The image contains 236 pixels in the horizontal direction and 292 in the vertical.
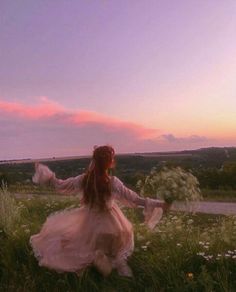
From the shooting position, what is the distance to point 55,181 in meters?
7.09

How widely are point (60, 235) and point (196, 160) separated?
2114 centimetres

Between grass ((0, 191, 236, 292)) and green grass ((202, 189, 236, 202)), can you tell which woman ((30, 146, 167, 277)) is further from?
green grass ((202, 189, 236, 202))

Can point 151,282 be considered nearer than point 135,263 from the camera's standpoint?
Yes

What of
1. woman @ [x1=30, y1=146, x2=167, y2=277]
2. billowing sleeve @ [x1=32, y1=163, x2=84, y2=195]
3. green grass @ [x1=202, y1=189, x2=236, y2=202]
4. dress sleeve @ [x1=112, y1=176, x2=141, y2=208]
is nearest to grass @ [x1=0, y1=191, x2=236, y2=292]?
woman @ [x1=30, y1=146, x2=167, y2=277]

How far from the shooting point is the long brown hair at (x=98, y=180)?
6805 millimetres

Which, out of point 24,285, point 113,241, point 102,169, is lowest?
point 24,285

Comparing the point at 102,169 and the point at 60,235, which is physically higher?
the point at 102,169

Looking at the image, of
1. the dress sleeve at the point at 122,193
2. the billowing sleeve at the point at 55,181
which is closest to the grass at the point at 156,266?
the dress sleeve at the point at 122,193

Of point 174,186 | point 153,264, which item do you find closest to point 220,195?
point 174,186

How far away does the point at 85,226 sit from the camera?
6.85 m

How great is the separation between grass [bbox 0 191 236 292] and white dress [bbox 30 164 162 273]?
0.54ft

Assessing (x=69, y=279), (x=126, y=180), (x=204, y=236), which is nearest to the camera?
(x=69, y=279)

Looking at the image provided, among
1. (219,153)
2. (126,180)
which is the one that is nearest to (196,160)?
(219,153)

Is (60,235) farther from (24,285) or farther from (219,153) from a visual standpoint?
(219,153)
